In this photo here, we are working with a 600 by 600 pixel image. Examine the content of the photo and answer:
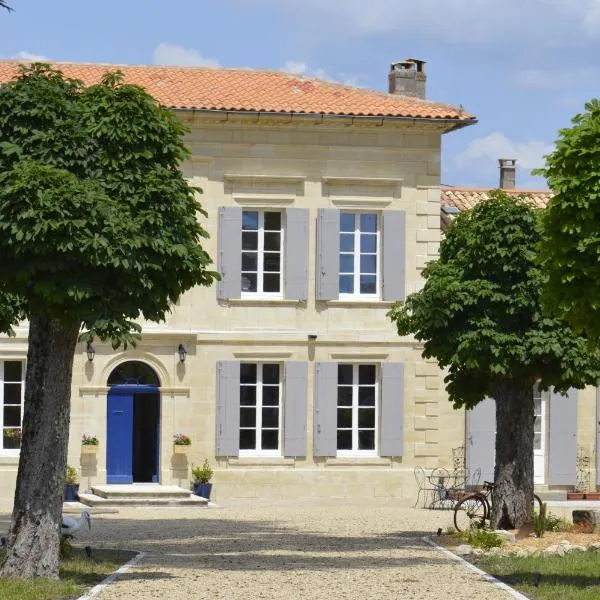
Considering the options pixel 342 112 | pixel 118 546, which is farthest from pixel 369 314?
pixel 118 546

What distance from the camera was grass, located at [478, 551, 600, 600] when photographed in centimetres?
1349

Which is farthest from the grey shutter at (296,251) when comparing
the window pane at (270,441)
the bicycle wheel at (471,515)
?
the bicycle wheel at (471,515)

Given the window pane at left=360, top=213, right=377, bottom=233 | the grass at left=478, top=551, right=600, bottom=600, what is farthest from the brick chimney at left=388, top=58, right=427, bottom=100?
the grass at left=478, top=551, right=600, bottom=600

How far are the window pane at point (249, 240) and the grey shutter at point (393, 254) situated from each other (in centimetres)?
226

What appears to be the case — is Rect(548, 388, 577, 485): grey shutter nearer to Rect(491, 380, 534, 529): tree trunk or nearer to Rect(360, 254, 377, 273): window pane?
Rect(360, 254, 377, 273): window pane

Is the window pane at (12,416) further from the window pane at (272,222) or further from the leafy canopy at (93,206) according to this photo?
the leafy canopy at (93,206)

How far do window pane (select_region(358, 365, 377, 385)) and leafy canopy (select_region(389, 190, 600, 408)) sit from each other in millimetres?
8537

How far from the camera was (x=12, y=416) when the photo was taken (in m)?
27.9

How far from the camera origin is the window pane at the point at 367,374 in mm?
28812

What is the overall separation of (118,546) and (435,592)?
19.4 ft

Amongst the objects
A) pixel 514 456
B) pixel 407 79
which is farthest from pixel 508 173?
pixel 514 456

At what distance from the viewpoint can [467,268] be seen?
20078 millimetres

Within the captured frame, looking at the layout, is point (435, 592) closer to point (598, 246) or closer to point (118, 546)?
point (598, 246)

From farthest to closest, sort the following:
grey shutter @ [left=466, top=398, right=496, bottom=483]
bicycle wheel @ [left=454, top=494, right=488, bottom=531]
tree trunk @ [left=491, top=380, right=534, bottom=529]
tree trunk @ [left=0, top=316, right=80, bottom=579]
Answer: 1. grey shutter @ [left=466, top=398, right=496, bottom=483]
2. bicycle wheel @ [left=454, top=494, right=488, bottom=531]
3. tree trunk @ [left=491, top=380, right=534, bottom=529]
4. tree trunk @ [left=0, top=316, right=80, bottom=579]
